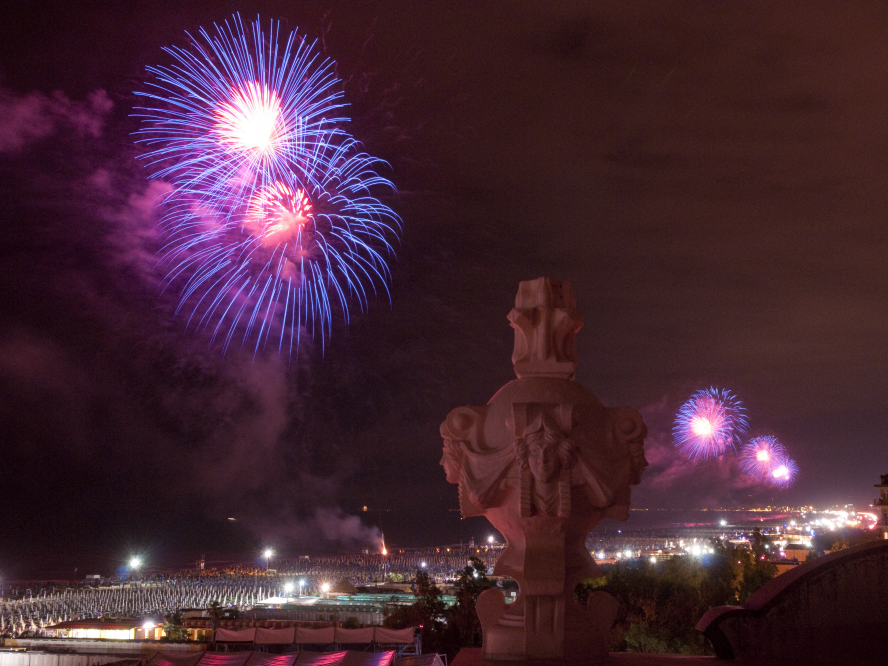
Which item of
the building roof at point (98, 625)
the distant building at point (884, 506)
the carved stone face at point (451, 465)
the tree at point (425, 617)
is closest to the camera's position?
the carved stone face at point (451, 465)

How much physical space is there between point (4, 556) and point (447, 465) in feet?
581

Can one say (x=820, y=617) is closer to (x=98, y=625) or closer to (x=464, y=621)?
(x=464, y=621)

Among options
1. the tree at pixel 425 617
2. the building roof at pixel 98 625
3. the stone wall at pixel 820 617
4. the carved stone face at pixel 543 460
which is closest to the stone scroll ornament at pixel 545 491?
the carved stone face at pixel 543 460

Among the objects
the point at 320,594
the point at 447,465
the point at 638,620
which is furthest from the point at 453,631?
the point at 320,594

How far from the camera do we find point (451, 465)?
789 cm

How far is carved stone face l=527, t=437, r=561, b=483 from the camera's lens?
7.23m

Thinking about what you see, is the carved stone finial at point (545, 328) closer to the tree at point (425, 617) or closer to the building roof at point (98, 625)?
the tree at point (425, 617)

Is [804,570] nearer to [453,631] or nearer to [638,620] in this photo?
[453,631]

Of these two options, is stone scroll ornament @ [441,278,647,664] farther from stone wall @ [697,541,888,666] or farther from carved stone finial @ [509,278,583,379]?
stone wall @ [697,541,888,666]

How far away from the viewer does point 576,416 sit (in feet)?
24.6

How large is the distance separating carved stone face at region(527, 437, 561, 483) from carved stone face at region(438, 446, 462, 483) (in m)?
0.89

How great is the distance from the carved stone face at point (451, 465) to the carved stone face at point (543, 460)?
2.92 ft

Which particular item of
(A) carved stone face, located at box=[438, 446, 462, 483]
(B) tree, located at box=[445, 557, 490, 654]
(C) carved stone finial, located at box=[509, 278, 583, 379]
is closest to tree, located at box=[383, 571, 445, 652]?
(B) tree, located at box=[445, 557, 490, 654]

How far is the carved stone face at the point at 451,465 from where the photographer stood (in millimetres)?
7855
